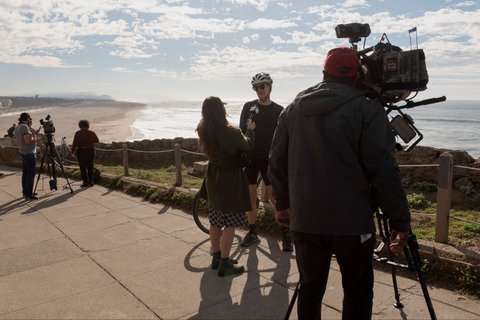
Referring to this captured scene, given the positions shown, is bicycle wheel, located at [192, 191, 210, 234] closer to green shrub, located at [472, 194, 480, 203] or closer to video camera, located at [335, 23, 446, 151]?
video camera, located at [335, 23, 446, 151]

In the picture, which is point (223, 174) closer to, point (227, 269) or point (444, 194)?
point (227, 269)

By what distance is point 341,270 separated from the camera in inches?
93.4

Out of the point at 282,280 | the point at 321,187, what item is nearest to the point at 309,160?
the point at 321,187

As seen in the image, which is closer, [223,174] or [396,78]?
[396,78]

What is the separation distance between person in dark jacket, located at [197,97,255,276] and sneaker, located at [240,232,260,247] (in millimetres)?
797

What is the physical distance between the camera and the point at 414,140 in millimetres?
2678

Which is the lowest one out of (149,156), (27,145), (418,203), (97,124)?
(97,124)

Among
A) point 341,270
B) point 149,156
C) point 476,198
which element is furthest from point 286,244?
point 149,156

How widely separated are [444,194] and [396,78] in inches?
89.8

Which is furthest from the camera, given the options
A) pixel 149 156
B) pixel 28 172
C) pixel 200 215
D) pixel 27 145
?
pixel 149 156

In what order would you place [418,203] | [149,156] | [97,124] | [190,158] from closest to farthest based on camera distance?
[418,203] < [190,158] < [149,156] < [97,124]

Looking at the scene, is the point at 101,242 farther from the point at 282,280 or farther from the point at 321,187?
the point at 321,187

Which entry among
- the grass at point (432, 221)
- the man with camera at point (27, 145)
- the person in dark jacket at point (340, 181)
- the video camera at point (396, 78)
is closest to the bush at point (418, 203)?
the grass at point (432, 221)

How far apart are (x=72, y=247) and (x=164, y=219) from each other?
1512 millimetres
